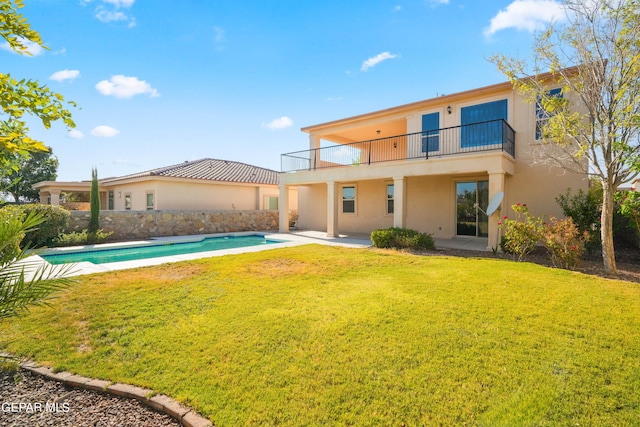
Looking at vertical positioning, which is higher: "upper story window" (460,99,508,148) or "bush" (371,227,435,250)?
"upper story window" (460,99,508,148)

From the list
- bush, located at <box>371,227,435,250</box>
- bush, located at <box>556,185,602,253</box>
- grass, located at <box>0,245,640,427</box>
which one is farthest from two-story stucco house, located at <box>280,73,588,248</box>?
grass, located at <box>0,245,640,427</box>

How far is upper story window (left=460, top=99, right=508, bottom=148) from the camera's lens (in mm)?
12664

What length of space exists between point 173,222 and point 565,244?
699 inches

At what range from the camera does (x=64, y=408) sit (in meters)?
3.03

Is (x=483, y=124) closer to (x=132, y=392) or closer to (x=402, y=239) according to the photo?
(x=402, y=239)

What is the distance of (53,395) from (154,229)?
590 inches

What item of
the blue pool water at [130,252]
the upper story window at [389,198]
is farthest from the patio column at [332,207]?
the blue pool water at [130,252]

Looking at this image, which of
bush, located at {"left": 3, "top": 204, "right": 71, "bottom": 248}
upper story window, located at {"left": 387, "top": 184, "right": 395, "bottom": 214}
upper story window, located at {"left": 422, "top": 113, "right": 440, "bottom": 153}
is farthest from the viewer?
upper story window, located at {"left": 387, "top": 184, "right": 395, "bottom": 214}

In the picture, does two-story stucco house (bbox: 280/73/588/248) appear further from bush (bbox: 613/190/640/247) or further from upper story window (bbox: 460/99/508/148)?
bush (bbox: 613/190/640/247)

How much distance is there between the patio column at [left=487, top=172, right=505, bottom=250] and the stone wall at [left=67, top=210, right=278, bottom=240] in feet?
47.8

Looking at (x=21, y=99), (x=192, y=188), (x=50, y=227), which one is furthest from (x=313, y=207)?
(x=21, y=99)
